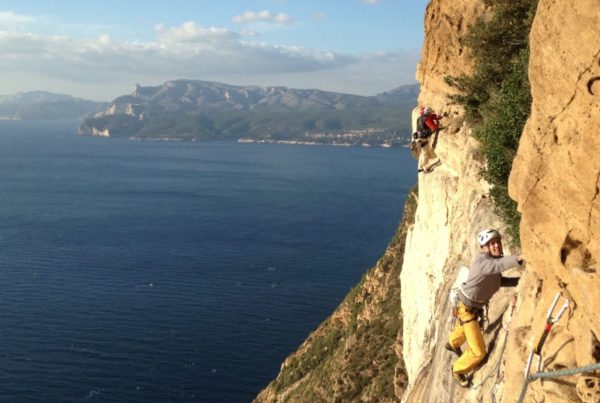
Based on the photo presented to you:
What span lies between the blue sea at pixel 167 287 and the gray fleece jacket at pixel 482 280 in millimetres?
60569

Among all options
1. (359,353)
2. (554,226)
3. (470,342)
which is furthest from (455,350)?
(359,353)

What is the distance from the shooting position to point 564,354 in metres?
8.62

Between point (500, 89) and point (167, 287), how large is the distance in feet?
278

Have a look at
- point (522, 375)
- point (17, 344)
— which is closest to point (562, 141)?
point (522, 375)

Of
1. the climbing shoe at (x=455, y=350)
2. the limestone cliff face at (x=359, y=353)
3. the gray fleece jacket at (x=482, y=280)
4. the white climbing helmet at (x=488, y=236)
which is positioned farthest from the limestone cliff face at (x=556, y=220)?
the limestone cliff face at (x=359, y=353)

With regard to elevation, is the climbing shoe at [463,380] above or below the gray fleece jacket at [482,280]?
below

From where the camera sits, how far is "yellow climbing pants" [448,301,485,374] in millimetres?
11500

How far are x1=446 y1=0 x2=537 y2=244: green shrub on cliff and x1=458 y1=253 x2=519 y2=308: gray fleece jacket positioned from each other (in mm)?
2324

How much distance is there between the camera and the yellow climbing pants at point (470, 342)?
37.7ft

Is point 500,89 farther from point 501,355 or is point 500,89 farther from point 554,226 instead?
point 554,226

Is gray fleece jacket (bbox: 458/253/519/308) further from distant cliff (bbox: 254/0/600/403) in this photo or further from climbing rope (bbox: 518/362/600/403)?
climbing rope (bbox: 518/362/600/403)

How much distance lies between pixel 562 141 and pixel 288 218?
138m

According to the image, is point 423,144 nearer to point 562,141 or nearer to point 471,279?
point 471,279

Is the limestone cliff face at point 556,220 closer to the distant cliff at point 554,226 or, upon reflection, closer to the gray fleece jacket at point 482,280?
the distant cliff at point 554,226
